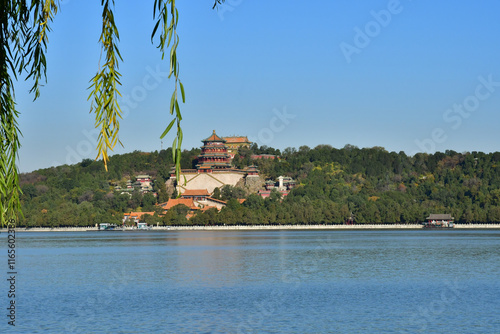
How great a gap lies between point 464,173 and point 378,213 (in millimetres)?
36887

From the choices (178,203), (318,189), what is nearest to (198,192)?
(178,203)

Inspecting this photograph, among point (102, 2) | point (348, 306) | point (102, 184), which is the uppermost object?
point (102, 184)


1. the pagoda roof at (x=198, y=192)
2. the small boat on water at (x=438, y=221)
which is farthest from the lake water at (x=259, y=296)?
the pagoda roof at (x=198, y=192)

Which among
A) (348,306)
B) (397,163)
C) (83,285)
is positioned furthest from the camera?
(397,163)

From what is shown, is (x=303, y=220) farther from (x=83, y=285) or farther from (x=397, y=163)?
(x=83, y=285)

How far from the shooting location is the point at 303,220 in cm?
12388

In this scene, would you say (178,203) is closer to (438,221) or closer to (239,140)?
(438,221)

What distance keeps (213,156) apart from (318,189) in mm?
24553

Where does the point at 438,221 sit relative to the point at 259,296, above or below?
above

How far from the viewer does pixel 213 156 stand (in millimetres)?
150250

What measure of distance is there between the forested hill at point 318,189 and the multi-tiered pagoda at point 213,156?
4.65 metres

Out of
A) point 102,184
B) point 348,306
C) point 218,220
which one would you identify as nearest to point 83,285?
point 348,306

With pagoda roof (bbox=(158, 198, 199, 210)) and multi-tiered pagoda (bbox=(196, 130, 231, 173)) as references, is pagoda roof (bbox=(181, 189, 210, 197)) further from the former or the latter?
multi-tiered pagoda (bbox=(196, 130, 231, 173))

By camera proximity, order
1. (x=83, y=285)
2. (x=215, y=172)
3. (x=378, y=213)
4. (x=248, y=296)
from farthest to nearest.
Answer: (x=215, y=172)
(x=378, y=213)
(x=83, y=285)
(x=248, y=296)
